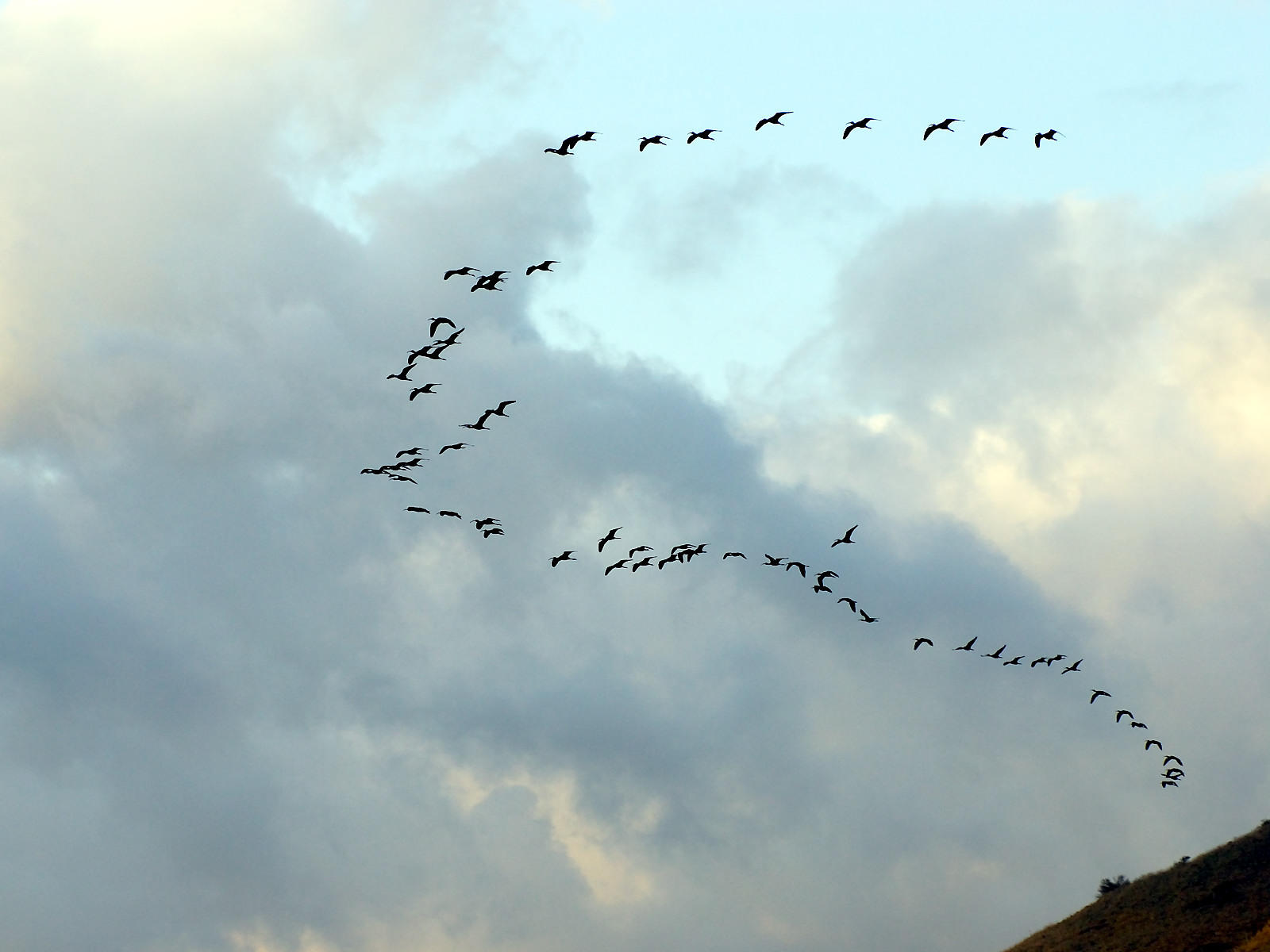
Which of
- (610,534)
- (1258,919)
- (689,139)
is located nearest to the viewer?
(689,139)

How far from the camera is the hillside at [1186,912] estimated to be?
126m

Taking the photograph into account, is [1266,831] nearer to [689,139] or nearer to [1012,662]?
[1012,662]

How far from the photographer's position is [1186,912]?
131500mm

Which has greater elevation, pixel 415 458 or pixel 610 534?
pixel 415 458

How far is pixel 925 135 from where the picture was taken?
211ft

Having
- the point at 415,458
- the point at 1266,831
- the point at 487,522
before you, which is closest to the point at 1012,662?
the point at 487,522

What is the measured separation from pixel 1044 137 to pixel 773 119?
12776 mm

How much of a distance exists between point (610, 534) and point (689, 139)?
26.1 meters

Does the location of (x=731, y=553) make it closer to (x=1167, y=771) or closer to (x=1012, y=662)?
(x=1012, y=662)

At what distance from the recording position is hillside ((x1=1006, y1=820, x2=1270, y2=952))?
412 ft

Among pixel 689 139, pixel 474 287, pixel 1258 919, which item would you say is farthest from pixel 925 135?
pixel 1258 919

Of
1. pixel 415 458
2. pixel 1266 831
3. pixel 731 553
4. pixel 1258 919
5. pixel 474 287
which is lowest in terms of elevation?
pixel 1258 919

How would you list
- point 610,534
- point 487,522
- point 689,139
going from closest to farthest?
point 689,139 < point 610,534 < point 487,522

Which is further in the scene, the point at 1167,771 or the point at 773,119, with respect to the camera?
the point at 1167,771
